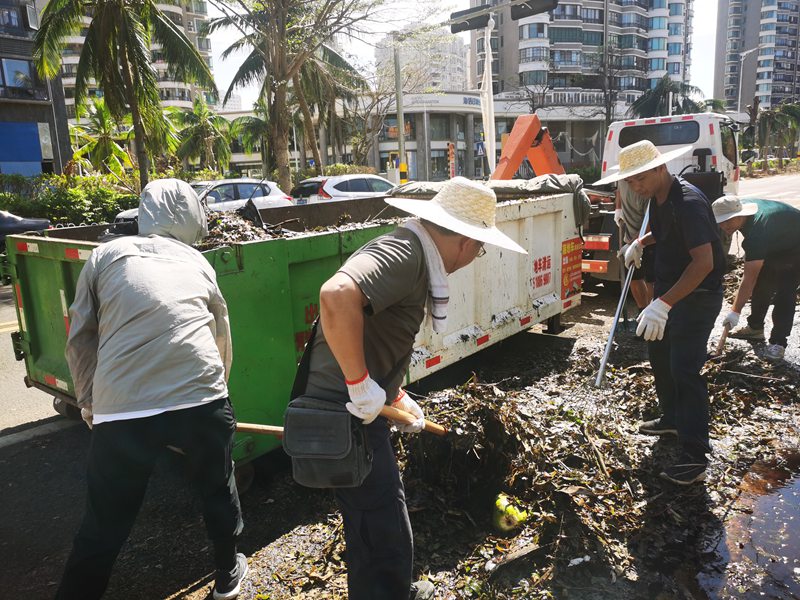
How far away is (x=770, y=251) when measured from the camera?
5434 mm

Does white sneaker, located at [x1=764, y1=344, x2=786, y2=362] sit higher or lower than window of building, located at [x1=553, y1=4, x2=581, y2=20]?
lower

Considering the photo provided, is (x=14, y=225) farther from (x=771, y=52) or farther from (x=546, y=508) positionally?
(x=771, y=52)

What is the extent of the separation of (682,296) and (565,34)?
7049 cm

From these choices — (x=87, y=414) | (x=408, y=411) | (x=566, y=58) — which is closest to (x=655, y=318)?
(x=408, y=411)

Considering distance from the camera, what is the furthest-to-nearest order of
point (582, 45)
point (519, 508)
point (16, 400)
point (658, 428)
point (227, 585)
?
1. point (582, 45)
2. point (16, 400)
3. point (658, 428)
4. point (519, 508)
5. point (227, 585)

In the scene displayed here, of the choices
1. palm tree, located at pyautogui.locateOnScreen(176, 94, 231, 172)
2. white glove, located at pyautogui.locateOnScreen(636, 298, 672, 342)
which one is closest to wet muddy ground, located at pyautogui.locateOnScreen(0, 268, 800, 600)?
white glove, located at pyautogui.locateOnScreen(636, 298, 672, 342)

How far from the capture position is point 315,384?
2.08 m

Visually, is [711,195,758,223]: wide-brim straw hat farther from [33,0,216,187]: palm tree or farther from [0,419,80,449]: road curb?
[33,0,216,187]: palm tree

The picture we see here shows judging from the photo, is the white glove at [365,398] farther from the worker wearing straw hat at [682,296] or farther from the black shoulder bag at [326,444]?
the worker wearing straw hat at [682,296]

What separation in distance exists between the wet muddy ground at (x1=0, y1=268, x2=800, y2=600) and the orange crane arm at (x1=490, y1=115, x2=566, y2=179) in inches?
210

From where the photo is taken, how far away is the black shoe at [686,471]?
133 inches

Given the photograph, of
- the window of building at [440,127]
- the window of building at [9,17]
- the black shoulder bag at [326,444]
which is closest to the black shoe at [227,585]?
the black shoulder bag at [326,444]

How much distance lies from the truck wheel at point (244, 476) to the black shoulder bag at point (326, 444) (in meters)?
1.55

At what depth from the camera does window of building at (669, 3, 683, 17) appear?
7646 cm
